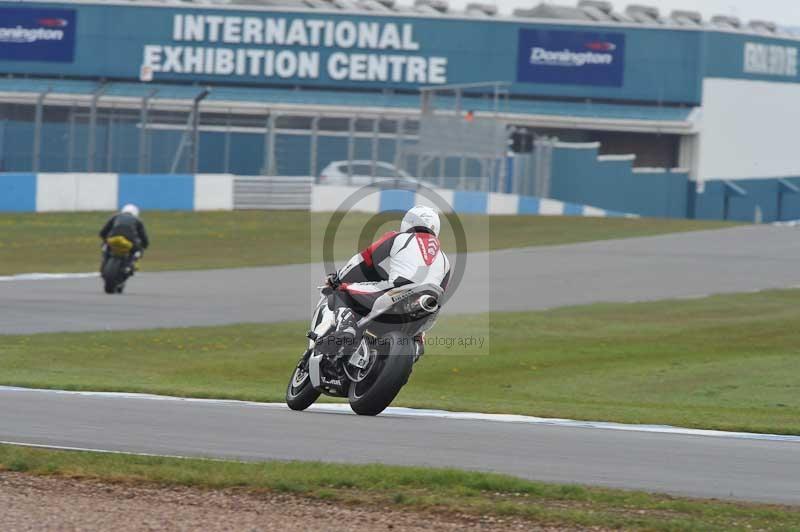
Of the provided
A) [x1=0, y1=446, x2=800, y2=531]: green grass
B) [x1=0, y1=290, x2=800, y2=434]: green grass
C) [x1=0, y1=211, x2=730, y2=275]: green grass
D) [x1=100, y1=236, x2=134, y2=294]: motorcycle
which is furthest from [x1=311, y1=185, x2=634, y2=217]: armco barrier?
[x1=0, y1=446, x2=800, y2=531]: green grass

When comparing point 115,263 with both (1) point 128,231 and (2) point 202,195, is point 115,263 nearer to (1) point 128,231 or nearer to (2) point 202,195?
(1) point 128,231

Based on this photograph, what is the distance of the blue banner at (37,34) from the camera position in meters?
64.2

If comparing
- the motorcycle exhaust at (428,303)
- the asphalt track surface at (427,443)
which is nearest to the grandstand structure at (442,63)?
the asphalt track surface at (427,443)

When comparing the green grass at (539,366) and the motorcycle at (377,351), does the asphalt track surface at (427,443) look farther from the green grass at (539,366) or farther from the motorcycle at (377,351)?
the green grass at (539,366)

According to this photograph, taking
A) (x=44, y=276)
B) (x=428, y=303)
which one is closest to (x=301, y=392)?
(x=428, y=303)

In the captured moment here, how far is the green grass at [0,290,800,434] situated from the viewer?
12.3m

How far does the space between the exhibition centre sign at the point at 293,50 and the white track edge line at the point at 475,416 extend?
53.5 metres

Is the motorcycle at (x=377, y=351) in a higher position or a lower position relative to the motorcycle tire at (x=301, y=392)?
higher

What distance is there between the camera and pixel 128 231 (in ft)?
71.7

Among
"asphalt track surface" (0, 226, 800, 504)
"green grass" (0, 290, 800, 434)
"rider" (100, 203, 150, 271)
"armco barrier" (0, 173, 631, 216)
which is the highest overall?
"armco barrier" (0, 173, 631, 216)

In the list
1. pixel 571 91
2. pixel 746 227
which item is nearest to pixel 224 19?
pixel 571 91

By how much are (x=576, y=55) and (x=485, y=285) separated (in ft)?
136

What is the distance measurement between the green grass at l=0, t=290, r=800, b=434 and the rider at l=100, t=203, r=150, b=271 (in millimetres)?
4195

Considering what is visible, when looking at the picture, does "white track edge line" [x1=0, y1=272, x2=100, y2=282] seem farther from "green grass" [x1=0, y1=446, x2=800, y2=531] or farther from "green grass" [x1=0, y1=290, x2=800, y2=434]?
"green grass" [x1=0, y1=446, x2=800, y2=531]
